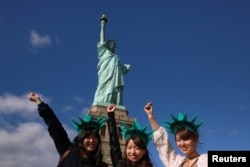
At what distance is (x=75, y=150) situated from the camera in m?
4.55

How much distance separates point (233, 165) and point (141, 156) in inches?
38.3

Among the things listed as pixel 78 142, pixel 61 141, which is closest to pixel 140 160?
pixel 78 142

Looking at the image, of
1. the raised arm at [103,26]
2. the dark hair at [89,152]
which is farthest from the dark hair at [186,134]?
the raised arm at [103,26]

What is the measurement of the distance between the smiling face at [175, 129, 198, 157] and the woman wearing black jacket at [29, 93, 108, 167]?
2.93 feet

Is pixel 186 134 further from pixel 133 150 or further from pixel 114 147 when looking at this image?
pixel 114 147

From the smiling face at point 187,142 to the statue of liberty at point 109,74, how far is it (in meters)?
21.0

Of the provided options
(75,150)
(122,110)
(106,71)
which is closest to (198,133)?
(75,150)

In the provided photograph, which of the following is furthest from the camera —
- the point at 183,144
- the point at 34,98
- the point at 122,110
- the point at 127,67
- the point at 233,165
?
the point at 127,67

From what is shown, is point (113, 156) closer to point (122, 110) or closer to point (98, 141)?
point (98, 141)

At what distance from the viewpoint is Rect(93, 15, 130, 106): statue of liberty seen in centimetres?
2609

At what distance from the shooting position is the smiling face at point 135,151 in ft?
14.4

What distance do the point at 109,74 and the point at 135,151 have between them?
2238 centimetres

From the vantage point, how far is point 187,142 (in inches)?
166

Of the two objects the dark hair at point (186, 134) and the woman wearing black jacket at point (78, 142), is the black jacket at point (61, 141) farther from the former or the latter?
the dark hair at point (186, 134)
